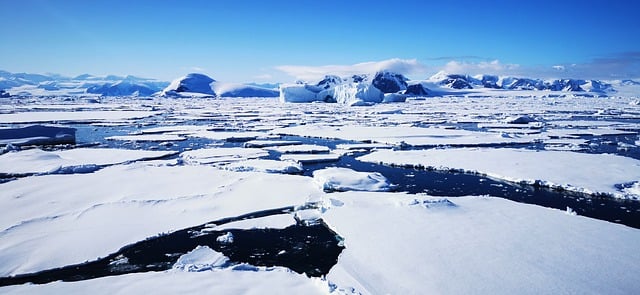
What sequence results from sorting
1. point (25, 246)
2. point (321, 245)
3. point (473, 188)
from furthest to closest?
point (473, 188) < point (321, 245) < point (25, 246)

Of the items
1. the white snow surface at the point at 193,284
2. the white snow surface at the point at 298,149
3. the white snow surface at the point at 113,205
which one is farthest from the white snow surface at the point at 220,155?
the white snow surface at the point at 193,284

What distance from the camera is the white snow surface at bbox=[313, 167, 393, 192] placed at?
7.21m

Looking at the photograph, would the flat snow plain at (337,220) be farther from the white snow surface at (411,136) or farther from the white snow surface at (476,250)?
the white snow surface at (411,136)

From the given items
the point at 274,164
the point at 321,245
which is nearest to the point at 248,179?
the point at 274,164

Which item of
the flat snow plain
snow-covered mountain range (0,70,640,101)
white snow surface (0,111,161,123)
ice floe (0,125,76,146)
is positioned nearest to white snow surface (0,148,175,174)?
the flat snow plain

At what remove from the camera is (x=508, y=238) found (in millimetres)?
4656

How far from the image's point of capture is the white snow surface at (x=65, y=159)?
895 cm

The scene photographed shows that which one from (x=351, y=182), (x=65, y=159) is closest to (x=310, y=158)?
(x=351, y=182)

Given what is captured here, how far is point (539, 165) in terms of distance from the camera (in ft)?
29.0

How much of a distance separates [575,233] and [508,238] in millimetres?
868

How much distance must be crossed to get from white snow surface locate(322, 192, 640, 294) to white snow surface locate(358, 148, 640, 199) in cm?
200

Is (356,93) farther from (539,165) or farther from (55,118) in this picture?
(539,165)

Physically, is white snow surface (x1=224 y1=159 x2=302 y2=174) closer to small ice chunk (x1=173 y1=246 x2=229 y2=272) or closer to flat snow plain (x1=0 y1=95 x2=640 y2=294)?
flat snow plain (x1=0 y1=95 x2=640 y2=294)

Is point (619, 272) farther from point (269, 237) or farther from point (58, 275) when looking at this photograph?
point (58, 275)
